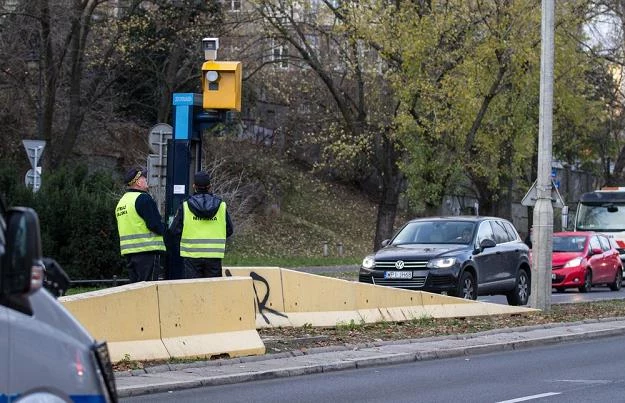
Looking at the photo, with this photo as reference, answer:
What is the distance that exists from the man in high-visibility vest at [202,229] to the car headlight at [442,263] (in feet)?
22.3

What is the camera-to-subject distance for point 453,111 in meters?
32.5

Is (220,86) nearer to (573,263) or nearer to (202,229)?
(202,229)

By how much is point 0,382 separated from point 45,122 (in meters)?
27.9

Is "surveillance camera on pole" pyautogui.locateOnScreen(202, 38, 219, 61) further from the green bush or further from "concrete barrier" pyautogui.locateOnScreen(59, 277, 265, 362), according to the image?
the green bush

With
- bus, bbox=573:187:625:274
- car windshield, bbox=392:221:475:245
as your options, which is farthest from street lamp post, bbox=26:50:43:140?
bus, bbox=573:187:625:274

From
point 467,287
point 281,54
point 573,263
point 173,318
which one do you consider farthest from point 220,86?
point 281,54

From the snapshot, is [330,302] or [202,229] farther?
[330,302]

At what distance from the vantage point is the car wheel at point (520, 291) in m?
22.3

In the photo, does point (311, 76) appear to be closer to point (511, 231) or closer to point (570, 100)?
point (570, 100)

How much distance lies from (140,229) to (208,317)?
1627 millimetres

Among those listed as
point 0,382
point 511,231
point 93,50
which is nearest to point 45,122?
point 93,50

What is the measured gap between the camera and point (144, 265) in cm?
1395

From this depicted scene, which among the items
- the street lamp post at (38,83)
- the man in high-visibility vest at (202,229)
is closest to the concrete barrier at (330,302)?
the man in high-visibility vest at (202,229)

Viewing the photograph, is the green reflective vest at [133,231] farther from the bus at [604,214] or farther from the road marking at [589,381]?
the bus at [604,214]
